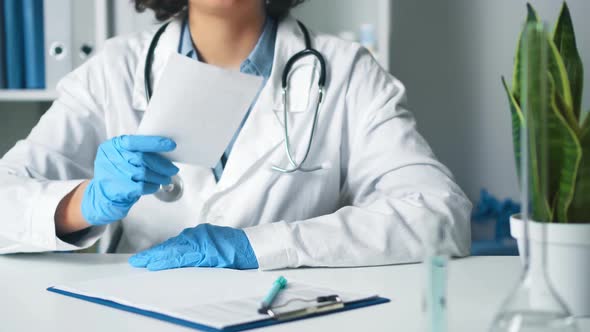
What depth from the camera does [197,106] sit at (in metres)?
1.09

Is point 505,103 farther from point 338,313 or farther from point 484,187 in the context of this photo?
point 338,313

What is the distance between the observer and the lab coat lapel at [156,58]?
4.95 feet

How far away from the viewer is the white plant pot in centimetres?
78

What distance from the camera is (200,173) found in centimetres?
146

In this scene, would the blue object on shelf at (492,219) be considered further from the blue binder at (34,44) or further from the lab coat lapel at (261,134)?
the blue binder at (34,44)

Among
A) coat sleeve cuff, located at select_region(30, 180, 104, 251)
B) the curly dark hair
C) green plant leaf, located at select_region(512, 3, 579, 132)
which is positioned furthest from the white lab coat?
green plant leaf, located at select_region(512, 3, 579, 132)

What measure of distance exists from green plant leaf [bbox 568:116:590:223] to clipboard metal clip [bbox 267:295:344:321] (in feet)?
0.91

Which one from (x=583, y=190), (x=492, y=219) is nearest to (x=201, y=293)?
(x=583, y=190)

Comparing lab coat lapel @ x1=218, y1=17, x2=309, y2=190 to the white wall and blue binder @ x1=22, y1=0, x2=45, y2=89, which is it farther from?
the white wall

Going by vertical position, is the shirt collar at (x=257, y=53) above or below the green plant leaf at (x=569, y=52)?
below

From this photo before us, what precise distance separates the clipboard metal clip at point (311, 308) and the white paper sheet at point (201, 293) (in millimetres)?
12

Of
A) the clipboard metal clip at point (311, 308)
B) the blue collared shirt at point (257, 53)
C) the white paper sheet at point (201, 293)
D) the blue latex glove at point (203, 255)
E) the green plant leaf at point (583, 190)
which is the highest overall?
the blue collared shirt at point (257, 53)

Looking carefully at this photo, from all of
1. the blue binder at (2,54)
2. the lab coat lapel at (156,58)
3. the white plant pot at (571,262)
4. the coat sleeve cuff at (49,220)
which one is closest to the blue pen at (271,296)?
the white plant pot at (571,262)

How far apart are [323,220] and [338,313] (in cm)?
40
